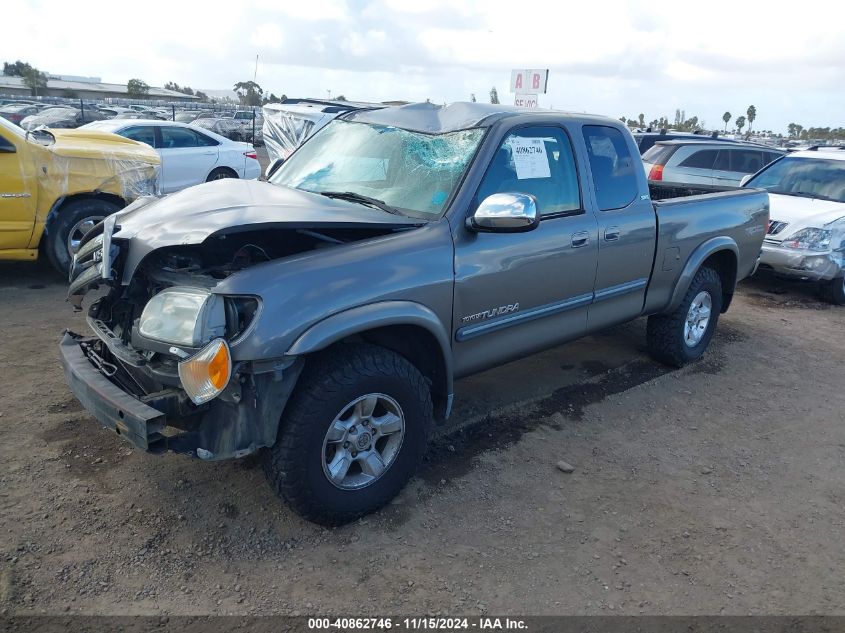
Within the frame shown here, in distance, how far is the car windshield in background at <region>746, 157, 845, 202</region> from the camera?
8367 mm

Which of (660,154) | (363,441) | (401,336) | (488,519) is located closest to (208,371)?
(363,441)

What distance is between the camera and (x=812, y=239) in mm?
7539

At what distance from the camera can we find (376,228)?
3.27 metres

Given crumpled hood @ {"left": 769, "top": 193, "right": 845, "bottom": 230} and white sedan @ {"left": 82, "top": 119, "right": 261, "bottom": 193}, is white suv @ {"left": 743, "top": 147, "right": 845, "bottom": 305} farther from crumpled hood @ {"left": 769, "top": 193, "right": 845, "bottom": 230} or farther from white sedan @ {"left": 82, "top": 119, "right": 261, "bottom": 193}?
white sedan @ {"left": 82, "top": 119, "right": 261, "bottom": 193}

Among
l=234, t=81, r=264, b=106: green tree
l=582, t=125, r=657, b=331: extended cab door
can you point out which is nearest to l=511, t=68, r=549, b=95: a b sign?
l=582, t=125, r=657, b=331: extended cab door

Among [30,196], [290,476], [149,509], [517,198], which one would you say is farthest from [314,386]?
[30,196]

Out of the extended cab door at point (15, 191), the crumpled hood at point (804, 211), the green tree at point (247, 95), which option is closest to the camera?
the extended cab door at point (15, 191)

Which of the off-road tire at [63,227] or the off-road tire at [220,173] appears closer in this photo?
the off-road tire at [63,227]

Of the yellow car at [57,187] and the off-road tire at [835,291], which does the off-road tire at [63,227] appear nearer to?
the yellow car at [57,187]

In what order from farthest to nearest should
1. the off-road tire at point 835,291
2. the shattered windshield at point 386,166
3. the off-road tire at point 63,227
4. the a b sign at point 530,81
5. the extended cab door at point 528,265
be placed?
1. the a b sign at point 530,81
2. the off-road tire at point 835,291
3. the off-road tire at point 63,227
4. the shattered windshield at point 386,166
5. the extended cab door at point 528,265

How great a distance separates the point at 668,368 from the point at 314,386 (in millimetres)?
3624

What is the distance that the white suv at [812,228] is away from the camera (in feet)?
24.7

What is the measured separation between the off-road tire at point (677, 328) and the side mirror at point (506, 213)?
96.3 inches

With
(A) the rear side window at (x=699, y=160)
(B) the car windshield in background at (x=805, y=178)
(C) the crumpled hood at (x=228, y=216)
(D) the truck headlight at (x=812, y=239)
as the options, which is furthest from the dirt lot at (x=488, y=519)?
Result: (A) the rear side window at (x=699, y=160)
